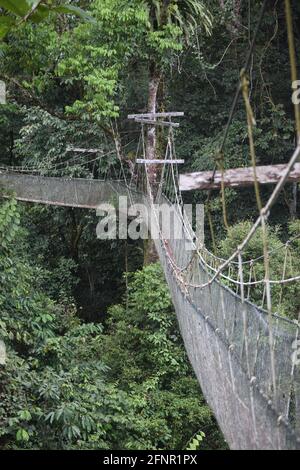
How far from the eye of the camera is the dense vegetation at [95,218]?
404cm

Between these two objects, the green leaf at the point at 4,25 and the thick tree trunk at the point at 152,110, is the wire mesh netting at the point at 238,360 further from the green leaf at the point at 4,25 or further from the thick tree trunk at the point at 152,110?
the thick tree trunk at the point at 152,110

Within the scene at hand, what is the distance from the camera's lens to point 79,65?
6211 millimetres

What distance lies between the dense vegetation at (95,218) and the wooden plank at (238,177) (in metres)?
1.16

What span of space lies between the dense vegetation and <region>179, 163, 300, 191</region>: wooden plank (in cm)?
116

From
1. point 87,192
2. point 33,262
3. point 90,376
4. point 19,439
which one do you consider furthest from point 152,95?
point 19,439

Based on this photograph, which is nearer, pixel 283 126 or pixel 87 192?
pixel 87 192

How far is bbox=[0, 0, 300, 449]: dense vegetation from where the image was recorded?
4.04 meters

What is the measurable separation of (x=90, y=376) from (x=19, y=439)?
1026mm

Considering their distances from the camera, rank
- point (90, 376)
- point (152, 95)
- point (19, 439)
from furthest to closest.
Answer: point (152, 95)
point (90, 376)
point (19, 439)

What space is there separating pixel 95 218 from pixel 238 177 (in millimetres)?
6415

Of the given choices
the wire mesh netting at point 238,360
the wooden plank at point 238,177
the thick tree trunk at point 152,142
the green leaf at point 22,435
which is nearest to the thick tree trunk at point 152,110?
the thick tree trunk at point 152,142

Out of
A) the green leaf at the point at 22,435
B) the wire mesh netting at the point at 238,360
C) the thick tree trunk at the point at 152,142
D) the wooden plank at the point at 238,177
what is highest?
the thick tree trunk at the point at 152,142

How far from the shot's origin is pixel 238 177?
2.07m
